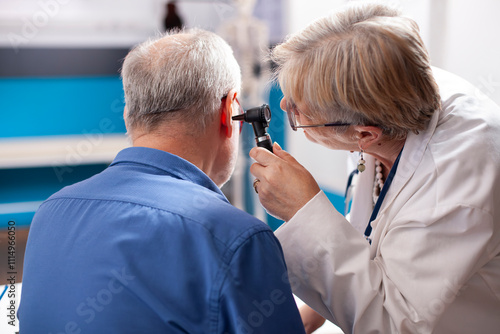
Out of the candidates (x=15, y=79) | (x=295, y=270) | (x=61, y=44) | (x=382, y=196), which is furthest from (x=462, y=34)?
(x=15, y=79)

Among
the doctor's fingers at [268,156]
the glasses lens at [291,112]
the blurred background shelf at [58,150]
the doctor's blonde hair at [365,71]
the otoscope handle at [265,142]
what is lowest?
the blurred background shelf at [58,150]

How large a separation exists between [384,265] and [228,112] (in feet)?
1.70

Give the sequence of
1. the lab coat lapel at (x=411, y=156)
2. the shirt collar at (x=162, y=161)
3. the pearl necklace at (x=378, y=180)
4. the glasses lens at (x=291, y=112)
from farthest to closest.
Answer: the pearl necklace at (x=378, y=180) → the glasses lens at (x=291, y=112) → the lab coat lapel at (x=411, y=156) → the shirt collar at (x=162, y=161)

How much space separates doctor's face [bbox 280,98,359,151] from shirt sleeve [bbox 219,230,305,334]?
0.42 metres

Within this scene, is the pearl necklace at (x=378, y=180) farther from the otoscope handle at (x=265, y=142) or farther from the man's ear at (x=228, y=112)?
the man's ear at (x=228, y=112)

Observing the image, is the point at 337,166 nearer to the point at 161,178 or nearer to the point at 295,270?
the point at 295,270

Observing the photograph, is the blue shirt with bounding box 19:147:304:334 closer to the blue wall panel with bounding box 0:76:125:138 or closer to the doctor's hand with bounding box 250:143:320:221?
the doctor's hand with bounding box 250:143:320:221

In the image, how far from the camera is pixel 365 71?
3.32ft

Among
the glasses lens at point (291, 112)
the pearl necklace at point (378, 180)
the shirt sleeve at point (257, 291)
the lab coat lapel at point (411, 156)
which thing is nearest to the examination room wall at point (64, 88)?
the pearl necklace at point (378, 180)

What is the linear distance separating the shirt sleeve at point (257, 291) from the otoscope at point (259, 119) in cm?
39

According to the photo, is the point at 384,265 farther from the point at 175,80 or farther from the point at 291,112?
the point at 175,80

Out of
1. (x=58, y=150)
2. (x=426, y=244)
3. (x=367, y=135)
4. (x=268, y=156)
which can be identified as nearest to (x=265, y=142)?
(x=268, y=156)

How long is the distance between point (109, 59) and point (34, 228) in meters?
2.55

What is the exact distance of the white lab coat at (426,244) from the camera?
98cm
